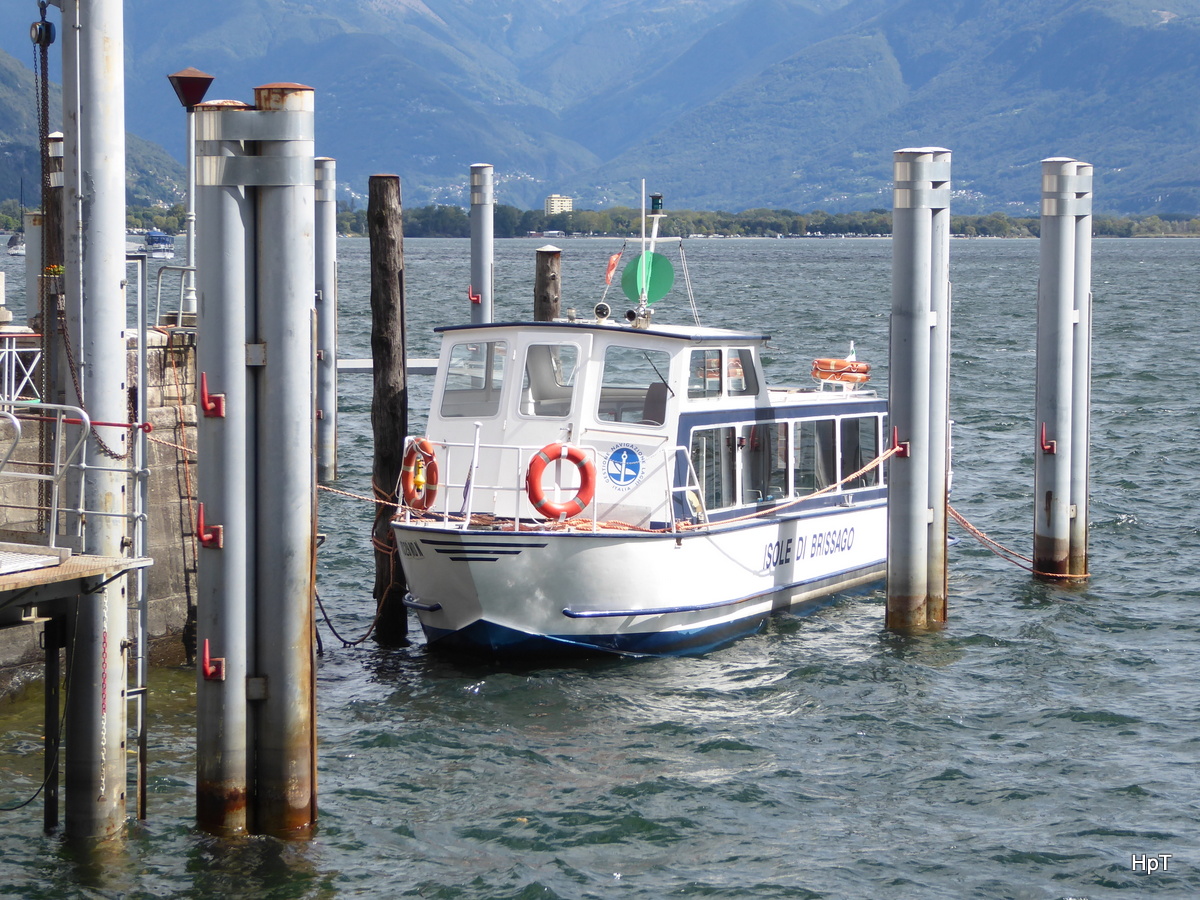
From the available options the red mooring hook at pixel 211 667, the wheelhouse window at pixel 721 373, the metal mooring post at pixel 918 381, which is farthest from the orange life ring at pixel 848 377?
the red mooring hook at pixel 211 667

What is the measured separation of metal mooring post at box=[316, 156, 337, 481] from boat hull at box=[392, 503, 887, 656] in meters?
9.36

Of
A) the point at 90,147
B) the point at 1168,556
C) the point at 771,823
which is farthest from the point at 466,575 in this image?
the point at 1168,556

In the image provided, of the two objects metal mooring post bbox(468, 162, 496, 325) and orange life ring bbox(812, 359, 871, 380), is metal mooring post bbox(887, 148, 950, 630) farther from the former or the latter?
metal mooring post bbox(468, 162, 496, 325)

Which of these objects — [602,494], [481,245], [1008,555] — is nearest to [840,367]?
[1008,555]

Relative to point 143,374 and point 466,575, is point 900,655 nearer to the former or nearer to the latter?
point 466,575

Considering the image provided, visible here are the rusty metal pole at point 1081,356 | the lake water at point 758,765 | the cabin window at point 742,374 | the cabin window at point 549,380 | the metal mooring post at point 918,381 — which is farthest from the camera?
the rusty metal pole at point 1081,356

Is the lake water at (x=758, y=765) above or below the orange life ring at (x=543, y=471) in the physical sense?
below

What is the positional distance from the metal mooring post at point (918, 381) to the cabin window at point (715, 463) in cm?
178

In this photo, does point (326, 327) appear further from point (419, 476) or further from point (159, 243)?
point (159, 243)

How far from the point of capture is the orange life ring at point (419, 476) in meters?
14.7

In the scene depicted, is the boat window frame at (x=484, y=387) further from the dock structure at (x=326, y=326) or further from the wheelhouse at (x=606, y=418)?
the dock structure at (x=326, y=326)

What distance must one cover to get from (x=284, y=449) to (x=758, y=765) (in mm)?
5387

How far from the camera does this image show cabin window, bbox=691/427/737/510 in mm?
15633

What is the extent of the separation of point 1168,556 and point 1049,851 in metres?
10.6
